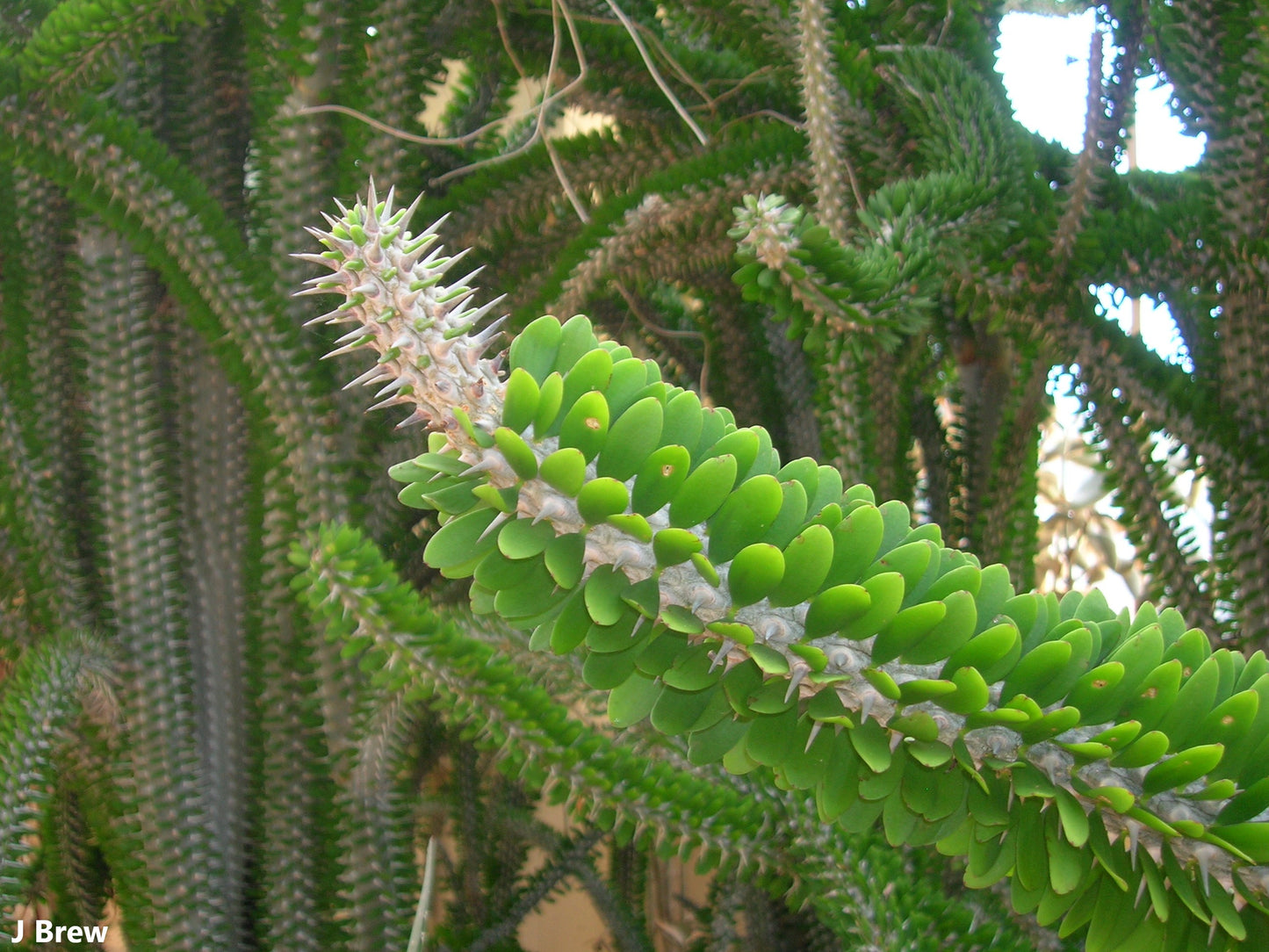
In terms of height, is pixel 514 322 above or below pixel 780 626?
above

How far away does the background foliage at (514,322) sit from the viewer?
1.74 feet

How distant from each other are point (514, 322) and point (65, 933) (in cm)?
66

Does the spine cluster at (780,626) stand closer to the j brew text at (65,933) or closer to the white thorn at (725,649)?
the white thorn at (725,649)

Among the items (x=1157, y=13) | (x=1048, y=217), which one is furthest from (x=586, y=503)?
(x=1157, y=13)

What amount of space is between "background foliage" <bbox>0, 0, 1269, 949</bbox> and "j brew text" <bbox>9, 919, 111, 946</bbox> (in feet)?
0.16

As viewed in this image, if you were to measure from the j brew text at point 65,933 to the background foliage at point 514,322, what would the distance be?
0.05 meters

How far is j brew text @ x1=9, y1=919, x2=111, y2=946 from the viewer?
77cm

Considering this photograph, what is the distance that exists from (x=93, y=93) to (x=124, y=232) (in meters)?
0.12

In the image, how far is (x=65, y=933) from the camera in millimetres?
793

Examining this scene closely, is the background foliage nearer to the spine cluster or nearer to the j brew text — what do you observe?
the j brew text

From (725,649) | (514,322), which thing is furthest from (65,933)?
(725,649)

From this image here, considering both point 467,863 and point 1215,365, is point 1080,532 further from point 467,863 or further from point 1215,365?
point 467,863

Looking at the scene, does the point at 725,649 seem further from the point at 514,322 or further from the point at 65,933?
the point at 65,933

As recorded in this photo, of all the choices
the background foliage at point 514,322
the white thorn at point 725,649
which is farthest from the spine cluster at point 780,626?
the background foliage at point 514,322
